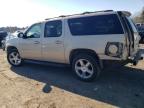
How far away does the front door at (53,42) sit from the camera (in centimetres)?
728

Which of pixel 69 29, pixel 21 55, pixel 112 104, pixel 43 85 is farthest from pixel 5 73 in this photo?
pixel 112 104

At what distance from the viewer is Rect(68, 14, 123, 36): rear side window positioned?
6.09 metres

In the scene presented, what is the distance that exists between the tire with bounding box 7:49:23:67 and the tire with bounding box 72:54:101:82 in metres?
3.04

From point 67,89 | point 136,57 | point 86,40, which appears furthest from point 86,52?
point 136,57

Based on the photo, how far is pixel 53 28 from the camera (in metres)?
7.59

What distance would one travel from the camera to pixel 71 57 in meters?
7.11

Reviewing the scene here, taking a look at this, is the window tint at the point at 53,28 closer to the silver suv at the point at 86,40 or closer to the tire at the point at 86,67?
the silver suv at the point at 86,40

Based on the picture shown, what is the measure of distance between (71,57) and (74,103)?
2133 mm

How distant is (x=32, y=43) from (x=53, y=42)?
1.15m

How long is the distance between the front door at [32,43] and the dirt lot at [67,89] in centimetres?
63

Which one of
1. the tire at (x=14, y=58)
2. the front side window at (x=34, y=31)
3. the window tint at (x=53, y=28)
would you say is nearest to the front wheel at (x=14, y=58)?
→ the tire at (x=14, y=58)

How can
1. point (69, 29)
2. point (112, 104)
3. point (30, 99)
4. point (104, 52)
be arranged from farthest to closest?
point (69, 29) → point (104, 52) → point (30, 99) → point (112, 104)

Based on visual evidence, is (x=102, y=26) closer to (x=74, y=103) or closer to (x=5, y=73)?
(x=74, y=103)

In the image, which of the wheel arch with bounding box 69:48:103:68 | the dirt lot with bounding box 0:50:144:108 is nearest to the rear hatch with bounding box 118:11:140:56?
the wheel arch with bounding box 69:48:103:68
